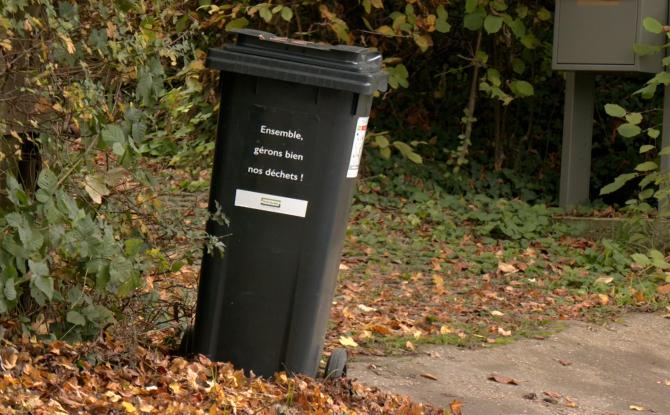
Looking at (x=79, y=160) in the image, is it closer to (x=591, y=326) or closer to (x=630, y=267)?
(x=591, y=326)

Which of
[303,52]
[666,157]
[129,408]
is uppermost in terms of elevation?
[666,157]

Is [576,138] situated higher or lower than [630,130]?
higher

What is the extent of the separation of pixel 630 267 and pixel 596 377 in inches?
95.9

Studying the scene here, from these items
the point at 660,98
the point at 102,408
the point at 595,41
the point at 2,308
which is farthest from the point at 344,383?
the point at 660,98

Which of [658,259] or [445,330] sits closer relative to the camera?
[445,330]

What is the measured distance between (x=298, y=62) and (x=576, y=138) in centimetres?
567

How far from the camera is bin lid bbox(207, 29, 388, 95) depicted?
4.84 meters

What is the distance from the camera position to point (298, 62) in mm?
4902

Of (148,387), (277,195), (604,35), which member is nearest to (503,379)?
(277,195)

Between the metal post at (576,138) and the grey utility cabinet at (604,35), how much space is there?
514 mm

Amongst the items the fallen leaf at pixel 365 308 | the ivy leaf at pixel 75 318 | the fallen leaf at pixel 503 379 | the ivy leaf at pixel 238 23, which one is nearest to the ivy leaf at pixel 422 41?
the ivy leaf at pixel 238 23

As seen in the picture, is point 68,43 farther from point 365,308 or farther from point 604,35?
point 604,35

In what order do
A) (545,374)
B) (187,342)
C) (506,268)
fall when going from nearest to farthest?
(187,342) < (545,374) < (506,268)

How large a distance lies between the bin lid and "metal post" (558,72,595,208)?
5.31 metres
